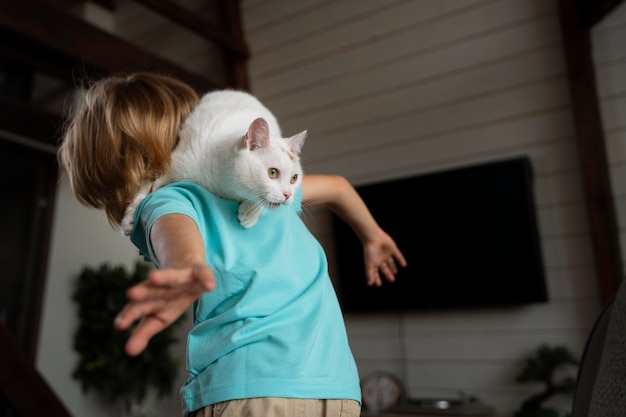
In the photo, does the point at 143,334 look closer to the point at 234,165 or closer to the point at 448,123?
the point at 234,165

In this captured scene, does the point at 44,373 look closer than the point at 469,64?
No

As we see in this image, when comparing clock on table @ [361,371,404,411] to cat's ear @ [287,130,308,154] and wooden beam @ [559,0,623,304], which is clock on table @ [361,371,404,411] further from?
cat's ear @ [287,130,308,154]

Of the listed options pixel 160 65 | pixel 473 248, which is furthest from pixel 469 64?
pixel 160 65

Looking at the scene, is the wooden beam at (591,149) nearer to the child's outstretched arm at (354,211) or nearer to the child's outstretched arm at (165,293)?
the child's outstretched arm at (354,211)

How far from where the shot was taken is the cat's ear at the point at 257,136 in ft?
2.66

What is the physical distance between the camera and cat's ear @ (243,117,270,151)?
811 millimetres

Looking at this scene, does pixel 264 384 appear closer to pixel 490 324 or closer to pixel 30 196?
pixel 490 324

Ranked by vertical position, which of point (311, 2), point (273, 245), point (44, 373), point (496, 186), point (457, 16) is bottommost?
point (44, 373)

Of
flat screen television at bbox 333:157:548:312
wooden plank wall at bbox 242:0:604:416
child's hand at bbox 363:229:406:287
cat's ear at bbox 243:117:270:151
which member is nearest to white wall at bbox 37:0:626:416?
wooden plank wall at bbox 242:0:604:416

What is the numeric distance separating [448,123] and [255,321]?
278cm

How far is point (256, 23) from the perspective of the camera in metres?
4.19

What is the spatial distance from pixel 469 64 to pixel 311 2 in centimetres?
124

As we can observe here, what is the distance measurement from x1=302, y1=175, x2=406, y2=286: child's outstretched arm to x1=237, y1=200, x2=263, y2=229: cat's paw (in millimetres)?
205

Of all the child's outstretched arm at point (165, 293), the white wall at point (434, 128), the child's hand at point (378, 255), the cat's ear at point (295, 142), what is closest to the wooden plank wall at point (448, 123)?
the white wall at point (434, 128)
